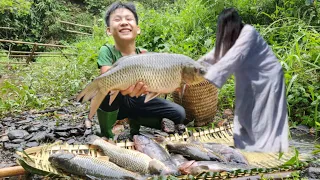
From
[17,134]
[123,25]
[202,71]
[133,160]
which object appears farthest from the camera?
[17,134]

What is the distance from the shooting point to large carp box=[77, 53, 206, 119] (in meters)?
2.62

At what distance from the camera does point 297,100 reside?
5066 mm

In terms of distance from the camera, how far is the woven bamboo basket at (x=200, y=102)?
4914mm

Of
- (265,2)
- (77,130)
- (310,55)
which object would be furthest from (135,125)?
(265,2)

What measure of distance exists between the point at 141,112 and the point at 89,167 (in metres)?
1.39

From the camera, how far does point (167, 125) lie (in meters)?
4.79

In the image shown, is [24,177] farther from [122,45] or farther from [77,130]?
[77,130]

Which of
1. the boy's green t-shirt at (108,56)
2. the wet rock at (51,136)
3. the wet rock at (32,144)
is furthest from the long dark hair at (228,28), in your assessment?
the wet rock at (51,136)

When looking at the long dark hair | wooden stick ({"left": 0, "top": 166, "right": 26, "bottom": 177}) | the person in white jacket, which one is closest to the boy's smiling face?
wooden stick ({"left": 0, "top": 166, "right": 26, "bottom": 177})

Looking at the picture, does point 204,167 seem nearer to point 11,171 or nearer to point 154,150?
point 154,150

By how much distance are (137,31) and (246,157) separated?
1.73 meters

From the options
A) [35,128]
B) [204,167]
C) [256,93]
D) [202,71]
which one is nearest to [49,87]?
[35,128]

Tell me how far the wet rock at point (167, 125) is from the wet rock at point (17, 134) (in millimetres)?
1915

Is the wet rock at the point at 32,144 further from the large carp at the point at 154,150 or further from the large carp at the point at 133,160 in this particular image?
the large carp at the point at 154,150
